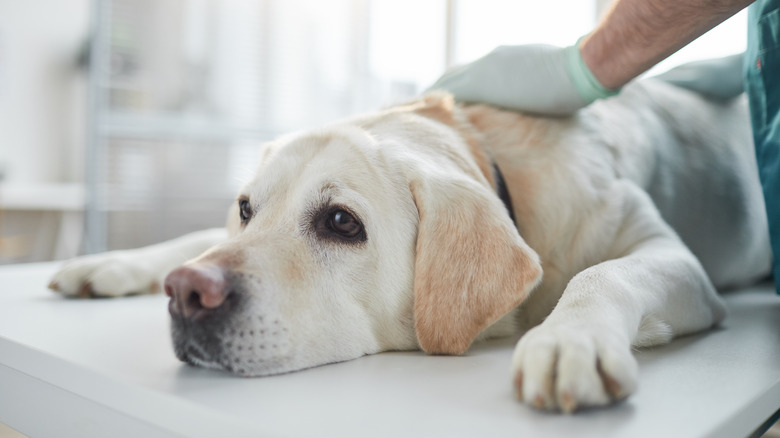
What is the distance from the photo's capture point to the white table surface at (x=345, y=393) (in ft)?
2.19

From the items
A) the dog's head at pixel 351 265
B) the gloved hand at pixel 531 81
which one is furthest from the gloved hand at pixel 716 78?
the dog's head at pixel 351 265

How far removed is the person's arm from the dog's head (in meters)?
0.40

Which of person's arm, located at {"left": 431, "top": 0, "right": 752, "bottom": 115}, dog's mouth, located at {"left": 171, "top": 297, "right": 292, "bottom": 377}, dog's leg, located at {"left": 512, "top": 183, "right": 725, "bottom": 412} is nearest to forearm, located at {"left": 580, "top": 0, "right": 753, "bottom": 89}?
person's arm, located at {"left": 431, "top": 0, "right": 752, "bottom": 115}

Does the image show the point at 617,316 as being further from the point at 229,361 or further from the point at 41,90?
the point at 41,90

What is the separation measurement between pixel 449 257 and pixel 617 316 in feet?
1.02

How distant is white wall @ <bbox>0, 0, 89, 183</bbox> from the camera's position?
5746 mm

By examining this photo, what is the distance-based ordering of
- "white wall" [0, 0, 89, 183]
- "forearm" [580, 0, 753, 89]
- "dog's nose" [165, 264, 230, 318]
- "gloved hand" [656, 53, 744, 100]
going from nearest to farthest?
1. "dog's nose" [165, 264, 230, 318]
2. "forearm" [580, 0, 753, 89]
3. "gloved hand" [656, 53, 744, 100]
4. "white wall" [0, 0, 89, 183]

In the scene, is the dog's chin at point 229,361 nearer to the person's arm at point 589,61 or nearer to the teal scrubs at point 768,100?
the person's arm at point 589,61

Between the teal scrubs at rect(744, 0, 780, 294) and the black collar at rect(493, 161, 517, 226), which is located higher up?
the teal scrubs at rect(744, 0, 780, 294)

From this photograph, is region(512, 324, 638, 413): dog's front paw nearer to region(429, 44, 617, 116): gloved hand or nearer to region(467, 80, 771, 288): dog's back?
region(467, 80, 771, 288): dog's back

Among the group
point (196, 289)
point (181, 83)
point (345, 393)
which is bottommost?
point (345, 393)

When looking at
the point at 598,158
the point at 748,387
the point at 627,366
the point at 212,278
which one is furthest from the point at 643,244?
the point at 212,278

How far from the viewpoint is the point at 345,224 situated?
1116 millimetres

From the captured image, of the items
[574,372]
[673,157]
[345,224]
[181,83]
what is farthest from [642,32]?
[181,83]
